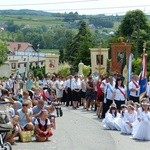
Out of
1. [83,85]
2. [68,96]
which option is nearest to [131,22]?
[68,96]

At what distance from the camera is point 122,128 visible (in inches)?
751

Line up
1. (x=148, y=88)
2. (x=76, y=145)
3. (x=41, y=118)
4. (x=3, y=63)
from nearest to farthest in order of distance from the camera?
1. (x=76, y=145)
2. (x=41, y=118)
3. (x=148, y=88)
4. (x=3, y=63)

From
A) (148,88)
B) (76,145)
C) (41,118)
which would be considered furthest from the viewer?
(148,88)

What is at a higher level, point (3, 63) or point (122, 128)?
point (122, 128)

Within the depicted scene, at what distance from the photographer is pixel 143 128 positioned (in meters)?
17.6

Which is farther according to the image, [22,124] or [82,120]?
[82,120]

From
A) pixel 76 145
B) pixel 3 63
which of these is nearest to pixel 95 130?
pixel 76 145

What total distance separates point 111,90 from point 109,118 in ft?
9.15

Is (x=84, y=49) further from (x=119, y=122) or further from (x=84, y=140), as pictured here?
(x=84, y=140)

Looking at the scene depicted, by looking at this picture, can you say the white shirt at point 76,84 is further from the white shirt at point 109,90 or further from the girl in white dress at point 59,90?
the white shirt at point 109,90

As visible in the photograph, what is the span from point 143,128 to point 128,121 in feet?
4.21

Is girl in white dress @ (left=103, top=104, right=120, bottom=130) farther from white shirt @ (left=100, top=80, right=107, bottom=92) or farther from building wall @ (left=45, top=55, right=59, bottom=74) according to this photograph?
building wall @ (left=45, top=55, right=59, bottom=74)

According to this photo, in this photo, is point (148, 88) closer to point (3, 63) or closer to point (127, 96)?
point (127, 96)

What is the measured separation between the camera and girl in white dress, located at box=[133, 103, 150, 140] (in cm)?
1762
